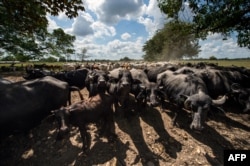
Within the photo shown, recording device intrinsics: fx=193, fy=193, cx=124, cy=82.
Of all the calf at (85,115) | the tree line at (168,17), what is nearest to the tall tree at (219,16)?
the tree line at (168,17)

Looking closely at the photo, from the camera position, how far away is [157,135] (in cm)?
587

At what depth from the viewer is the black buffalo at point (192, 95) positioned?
206 inches

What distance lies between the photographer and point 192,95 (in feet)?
19.7

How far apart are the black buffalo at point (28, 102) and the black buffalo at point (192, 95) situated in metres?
3.82

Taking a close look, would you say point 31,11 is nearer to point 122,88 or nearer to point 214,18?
point 122,88

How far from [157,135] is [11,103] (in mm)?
4164

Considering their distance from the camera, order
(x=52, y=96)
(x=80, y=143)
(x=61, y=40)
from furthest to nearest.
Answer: (x=61, y=40)
(x=52, y=96)
(x=80, y=143)

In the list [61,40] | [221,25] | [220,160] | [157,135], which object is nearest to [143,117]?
[157,135]

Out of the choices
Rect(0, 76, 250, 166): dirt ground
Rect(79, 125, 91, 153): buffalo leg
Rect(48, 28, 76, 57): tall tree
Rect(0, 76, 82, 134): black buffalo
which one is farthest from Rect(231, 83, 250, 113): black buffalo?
Rect(48, 28, 76, 57): tall tree

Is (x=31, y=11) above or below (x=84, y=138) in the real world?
above

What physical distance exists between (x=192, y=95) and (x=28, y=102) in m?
4.79

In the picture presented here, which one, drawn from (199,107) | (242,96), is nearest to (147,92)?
(199,107)

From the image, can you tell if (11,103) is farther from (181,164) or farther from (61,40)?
(61,40)

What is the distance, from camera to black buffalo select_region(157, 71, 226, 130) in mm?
5230
